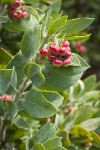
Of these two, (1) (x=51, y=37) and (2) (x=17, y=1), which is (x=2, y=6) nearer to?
(2) (x=17, y=1)

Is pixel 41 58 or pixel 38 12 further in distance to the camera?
pixel 38 12

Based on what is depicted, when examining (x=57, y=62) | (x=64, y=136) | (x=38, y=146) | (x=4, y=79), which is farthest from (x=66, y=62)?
(x=64, y=136)

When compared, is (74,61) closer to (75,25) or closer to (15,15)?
(75,25)

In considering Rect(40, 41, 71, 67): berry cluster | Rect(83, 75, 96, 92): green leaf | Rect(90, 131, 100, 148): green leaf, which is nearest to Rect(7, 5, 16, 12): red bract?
Rect(40, 41, 71, 67): berry cluster

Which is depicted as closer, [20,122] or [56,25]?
[56,25]

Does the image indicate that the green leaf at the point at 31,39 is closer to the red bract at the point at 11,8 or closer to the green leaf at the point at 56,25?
the green leaf at the point at 56,25

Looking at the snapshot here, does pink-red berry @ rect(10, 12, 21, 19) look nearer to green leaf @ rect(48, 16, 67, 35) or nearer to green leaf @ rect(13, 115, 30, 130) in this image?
green leaf @ rect(48, 16, 67, 35)

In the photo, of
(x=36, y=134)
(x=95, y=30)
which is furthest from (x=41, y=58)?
(x=95, y=30)
